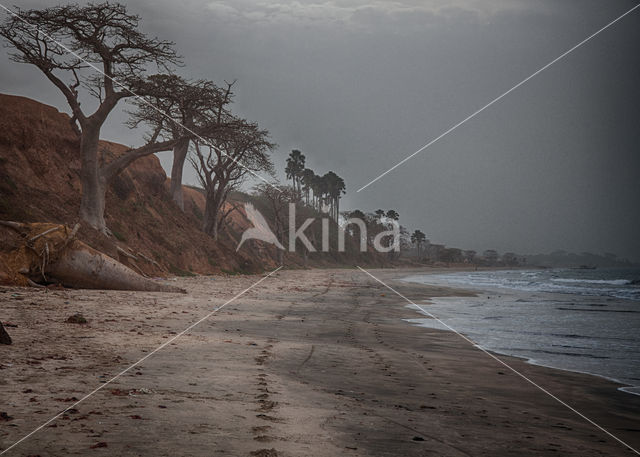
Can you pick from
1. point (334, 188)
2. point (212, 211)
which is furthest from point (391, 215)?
point (212, 211)

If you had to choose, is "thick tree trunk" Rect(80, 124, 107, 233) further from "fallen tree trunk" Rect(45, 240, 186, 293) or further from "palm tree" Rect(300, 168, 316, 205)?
"palm tree" Rect(300, 168, 316, 205)

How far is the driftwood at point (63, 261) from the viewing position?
13.6 m

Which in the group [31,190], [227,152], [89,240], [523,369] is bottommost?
[523,369]

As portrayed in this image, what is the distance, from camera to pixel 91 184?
22.4 m

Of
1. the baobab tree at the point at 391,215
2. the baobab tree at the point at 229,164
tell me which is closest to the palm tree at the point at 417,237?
the baobab tree at the point at 391,215

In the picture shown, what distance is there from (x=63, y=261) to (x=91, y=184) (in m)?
9.39

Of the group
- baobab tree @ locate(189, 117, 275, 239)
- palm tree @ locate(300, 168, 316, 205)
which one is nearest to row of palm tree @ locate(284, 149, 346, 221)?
palm tree @ locate(300, 168, 316, 205)

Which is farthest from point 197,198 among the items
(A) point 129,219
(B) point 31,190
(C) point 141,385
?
(C) point 141,385

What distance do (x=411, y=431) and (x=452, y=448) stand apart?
42 cm

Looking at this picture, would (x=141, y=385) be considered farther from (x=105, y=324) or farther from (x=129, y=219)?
(x=129, y=219)

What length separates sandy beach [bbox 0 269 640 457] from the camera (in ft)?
11.6

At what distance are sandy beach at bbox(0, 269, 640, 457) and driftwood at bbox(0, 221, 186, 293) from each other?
436 cm

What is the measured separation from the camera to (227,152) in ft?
123

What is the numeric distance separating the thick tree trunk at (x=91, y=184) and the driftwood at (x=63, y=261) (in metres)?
8.16
